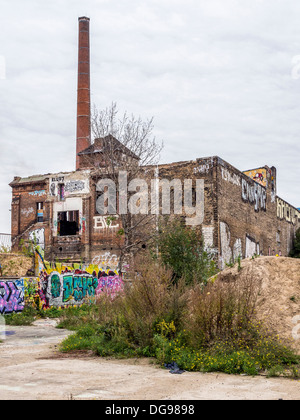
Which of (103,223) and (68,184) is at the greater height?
(68,184)

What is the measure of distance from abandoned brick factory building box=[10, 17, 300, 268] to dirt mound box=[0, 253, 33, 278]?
4.88m

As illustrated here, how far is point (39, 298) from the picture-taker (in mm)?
18281

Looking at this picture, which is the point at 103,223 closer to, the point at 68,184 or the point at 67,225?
the point at 67,225

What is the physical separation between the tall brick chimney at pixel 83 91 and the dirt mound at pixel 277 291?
30637 millimetres

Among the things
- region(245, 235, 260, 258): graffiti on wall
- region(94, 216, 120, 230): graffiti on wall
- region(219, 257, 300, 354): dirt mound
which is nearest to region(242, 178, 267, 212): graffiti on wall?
region(245, 235, 260, 258): graffiti on wall

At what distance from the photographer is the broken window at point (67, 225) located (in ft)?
110

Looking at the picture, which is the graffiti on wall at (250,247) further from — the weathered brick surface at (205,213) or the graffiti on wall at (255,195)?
the graffiti on wall at (255,195)

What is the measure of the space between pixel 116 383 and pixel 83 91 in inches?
1407

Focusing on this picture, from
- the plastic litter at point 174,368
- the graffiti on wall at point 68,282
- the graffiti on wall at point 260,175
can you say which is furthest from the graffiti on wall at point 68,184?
the plastic litter at point 174,368

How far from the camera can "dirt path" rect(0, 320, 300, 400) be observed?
537cm

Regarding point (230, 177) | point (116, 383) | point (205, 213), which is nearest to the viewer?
point (116, 383)

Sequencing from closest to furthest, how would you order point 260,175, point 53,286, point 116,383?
point 116,383 < point 53,286 < point 260,175

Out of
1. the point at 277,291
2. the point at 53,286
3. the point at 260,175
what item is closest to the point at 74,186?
the point at 260,175

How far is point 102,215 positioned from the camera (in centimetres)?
3161
